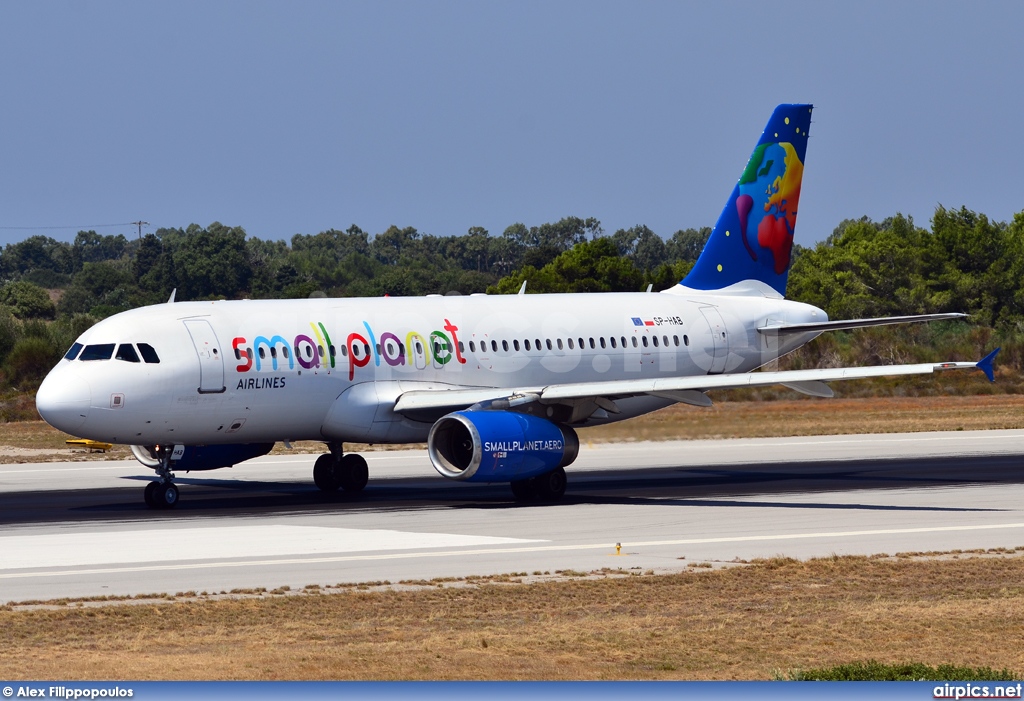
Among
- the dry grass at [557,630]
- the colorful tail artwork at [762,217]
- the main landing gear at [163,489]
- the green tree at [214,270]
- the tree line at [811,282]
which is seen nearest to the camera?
the dry grass at [557,630]

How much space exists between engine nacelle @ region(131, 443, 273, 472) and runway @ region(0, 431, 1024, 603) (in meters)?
0.81

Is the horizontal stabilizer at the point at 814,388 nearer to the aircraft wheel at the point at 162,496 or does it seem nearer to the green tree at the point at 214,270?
the aircraft wheel at the point at 162,496

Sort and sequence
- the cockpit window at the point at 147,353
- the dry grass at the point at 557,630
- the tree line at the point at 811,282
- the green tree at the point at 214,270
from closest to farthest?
the dry grass at the point at 557,630
the cockpit window at the point at 147,353
the tree line at the point at 811,282
the green tree at the point at 214,270

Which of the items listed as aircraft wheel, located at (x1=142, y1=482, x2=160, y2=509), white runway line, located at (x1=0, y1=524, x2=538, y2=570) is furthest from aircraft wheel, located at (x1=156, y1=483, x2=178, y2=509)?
white runway line, located at (x1=0, y1=524, x2=538, y2=570)

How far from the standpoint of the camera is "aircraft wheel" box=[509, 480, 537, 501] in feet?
109

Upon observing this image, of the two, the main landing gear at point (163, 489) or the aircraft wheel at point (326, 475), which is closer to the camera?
the main landing gear at point (163, 489)

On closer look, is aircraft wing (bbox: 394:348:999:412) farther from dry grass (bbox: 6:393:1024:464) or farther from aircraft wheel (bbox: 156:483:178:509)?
dry grass (bbox: 6:393:1024:464)

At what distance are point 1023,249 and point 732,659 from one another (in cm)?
10249

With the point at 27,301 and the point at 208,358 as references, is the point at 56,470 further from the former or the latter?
the point at 27,301

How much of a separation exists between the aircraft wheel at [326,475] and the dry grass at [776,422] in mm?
6765

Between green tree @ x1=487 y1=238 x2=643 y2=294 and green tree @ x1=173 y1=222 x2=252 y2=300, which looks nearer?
green tree @ x1=487 y1=238 x2=643 y2=294

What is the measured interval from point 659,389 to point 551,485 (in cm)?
318

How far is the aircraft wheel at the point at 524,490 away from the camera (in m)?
33.3

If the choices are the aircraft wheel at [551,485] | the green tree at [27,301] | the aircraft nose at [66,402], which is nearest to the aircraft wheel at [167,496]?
the aircraft nose at [66,402]
